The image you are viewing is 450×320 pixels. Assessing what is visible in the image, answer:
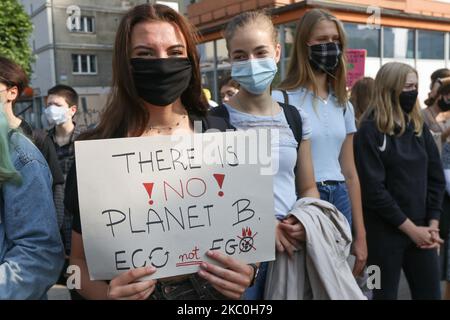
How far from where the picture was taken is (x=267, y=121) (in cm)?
181

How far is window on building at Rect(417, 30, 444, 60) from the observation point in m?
14.5

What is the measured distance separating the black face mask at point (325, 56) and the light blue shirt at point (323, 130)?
17 cm

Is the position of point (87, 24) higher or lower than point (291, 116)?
higher

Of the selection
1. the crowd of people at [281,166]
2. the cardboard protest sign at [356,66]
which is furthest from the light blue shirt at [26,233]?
the cardboard protest sign at [356,66]

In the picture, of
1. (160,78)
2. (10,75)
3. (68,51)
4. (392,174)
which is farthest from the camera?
(68,51)

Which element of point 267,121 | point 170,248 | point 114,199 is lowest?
point 170,248

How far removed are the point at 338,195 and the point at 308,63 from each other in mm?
727

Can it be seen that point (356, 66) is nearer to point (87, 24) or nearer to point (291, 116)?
point (291, 116)

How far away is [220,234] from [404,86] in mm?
1986

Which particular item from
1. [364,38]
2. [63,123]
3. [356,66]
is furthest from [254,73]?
[364,38]

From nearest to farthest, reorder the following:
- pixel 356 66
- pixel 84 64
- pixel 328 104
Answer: pixel 328 104, pixel 356 66, pixel 84 64

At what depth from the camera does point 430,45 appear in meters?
14.8

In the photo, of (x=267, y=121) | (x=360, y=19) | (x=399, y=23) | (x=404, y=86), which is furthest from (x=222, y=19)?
(x=267, y=121)
